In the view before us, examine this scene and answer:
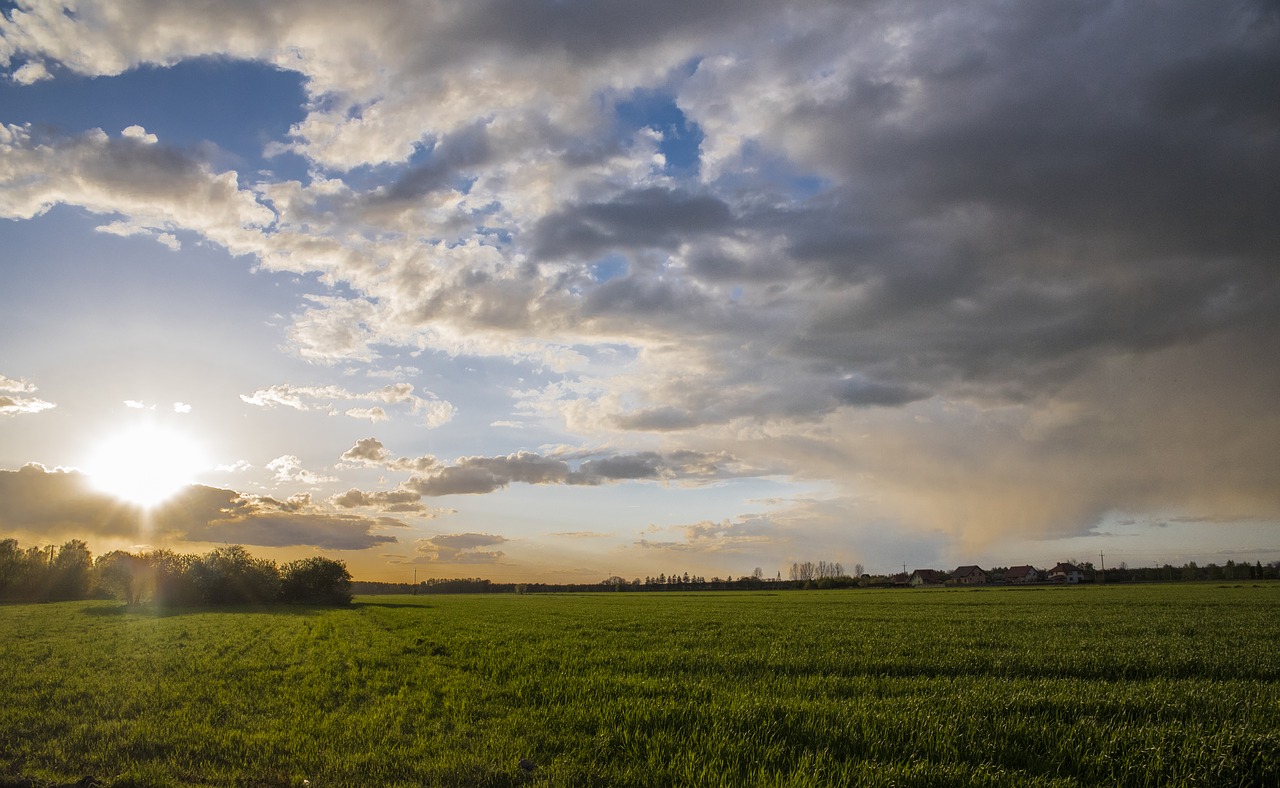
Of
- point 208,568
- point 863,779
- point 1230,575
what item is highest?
point 863,779

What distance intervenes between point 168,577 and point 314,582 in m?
17.8

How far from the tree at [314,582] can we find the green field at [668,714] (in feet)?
255

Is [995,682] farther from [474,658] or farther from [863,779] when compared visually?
[474,658]

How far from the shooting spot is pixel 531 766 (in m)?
9.06

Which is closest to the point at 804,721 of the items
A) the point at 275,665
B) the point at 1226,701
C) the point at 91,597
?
the point at 1226,701

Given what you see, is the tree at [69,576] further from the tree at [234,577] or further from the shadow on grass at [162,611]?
the shadow on grass at [162,611]

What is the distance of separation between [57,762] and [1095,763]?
14801 mm

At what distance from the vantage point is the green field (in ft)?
28.5

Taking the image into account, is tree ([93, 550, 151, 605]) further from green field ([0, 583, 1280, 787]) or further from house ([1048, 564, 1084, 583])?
house ([1048, 564, 1084, 583])

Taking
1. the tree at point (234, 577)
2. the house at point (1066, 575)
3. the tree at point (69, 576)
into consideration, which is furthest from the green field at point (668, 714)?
the house at point (1066, 575)

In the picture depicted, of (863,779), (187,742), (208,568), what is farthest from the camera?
(208,568)

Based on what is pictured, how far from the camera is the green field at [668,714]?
8.68m

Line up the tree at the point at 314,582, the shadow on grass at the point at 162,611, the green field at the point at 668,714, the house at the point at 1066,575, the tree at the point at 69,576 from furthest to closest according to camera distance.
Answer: the house at the point at 1066,575, the tree at the point at 69,576, the tree at the point at 314,582, the shadow on grass at the point at 162,611, the green field at the point at 668,714

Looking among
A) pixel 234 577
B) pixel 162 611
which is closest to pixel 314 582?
pixel 234 577
